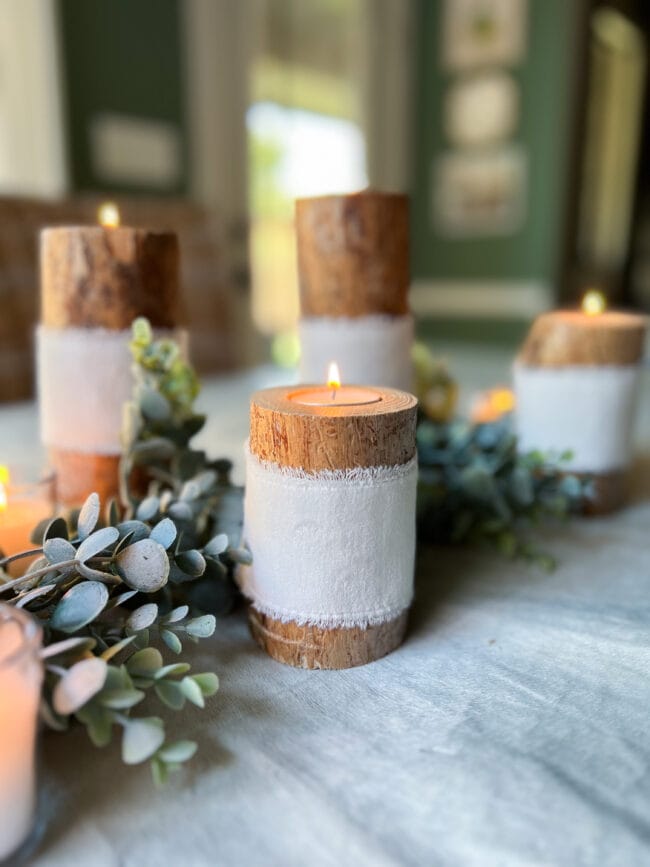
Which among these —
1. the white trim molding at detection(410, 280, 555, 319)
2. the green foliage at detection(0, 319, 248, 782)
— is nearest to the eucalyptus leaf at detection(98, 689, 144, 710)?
the green foliage at detection(0, 319, 248, 782)

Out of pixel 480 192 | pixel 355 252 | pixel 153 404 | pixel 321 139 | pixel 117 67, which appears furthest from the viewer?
pixel 480 192

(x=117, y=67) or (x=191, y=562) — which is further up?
(x=117, y=67)

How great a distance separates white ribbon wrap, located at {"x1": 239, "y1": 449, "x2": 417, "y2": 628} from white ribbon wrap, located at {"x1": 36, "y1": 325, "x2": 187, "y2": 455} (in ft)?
0.65

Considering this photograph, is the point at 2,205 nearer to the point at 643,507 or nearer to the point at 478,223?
the point at 643,507

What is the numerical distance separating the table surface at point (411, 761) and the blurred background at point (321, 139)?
1026mm

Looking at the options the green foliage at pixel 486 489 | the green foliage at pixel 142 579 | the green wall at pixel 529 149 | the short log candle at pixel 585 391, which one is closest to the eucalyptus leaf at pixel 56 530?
the green foliage at pixel 142 579

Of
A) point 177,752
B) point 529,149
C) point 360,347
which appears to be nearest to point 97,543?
point 177,752

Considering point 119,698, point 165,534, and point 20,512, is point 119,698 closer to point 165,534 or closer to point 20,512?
point 165,534

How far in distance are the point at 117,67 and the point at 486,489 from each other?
1966mm

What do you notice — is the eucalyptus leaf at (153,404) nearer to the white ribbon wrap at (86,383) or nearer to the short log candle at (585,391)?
the white ribbon wrap at (86,383)

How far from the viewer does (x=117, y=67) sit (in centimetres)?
205

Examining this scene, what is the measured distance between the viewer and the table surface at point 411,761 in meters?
0.30

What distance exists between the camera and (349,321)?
0.66 meters

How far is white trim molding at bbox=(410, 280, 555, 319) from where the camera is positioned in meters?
3.11
